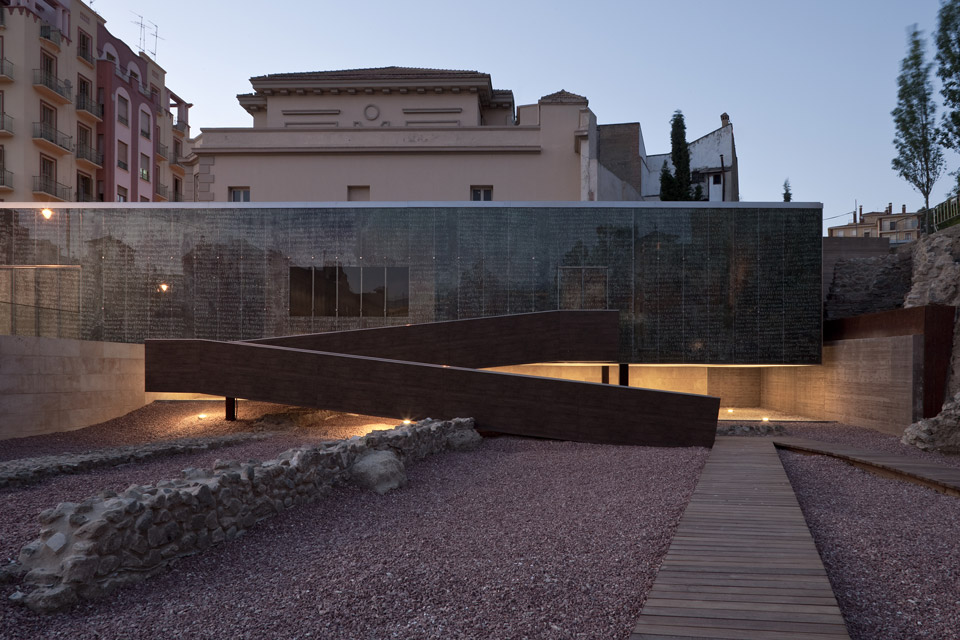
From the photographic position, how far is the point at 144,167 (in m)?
41.4

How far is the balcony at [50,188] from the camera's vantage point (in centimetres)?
3253

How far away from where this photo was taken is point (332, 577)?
4.91 meters

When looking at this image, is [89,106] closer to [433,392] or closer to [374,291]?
[374,291]

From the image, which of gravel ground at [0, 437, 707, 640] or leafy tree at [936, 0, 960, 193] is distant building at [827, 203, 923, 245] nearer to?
leafy tree at [936, 0, 960, 193]

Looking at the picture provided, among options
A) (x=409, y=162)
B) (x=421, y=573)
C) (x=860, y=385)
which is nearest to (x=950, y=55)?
(x=860, y=385)

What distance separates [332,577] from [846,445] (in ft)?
32.7

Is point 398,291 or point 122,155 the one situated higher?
point 122,155

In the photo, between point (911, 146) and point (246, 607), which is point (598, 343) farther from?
point (911, 146)

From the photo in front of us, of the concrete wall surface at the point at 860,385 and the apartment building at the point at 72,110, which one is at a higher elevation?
the apartment building at the point at 72,110

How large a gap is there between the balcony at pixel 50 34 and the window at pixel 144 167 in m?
8.02

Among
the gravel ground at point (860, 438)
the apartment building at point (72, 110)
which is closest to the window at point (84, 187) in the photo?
the apartment building at point (72, 110)

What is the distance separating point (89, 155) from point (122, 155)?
2794 millimetres

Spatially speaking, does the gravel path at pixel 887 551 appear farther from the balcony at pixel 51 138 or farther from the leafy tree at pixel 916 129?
the balcony at pixel 51 138

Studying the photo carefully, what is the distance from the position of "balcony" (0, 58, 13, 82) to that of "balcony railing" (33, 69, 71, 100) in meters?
0.99
